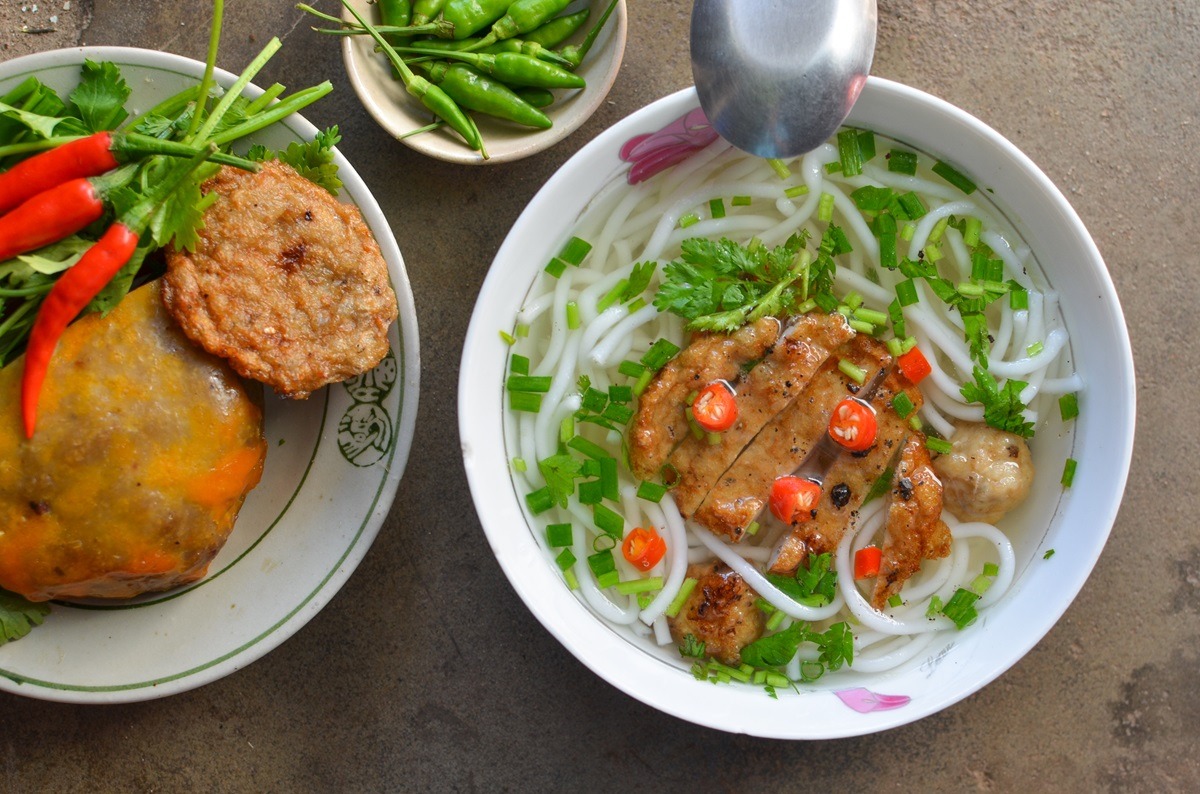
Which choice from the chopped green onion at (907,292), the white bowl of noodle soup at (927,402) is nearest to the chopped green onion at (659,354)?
the white bowl of noodle soup at (927,402)

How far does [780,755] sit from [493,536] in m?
1.33

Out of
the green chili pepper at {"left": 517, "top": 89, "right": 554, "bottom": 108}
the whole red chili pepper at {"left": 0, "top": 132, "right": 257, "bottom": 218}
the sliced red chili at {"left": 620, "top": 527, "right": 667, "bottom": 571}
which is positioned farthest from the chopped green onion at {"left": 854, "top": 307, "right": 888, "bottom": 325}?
the whole red chili pepper at {"left": 0, "top": 132, "right": 257, "bottom": 218}

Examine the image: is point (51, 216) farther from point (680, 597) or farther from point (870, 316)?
point (870, 316)

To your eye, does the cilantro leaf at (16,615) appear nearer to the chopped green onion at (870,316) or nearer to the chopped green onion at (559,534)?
the chopped green onion at (559,534)

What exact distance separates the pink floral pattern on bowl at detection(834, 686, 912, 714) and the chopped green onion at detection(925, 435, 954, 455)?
0.73 metres

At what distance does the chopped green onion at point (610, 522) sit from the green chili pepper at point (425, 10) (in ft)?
5.26

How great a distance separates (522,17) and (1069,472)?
2153mm

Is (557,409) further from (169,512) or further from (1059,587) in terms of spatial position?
(1059,587)

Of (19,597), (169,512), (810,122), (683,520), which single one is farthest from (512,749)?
(810,122)

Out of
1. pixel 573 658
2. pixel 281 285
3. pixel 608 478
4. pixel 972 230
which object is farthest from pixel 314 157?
pixel 972 230

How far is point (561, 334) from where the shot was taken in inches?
105

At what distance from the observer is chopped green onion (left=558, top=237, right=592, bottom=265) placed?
260 cm

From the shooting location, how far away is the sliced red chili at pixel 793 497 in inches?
104

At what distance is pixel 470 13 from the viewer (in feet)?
9.14
